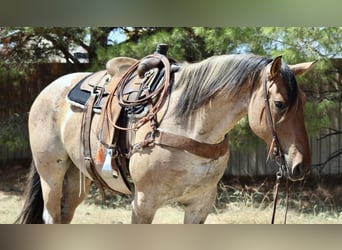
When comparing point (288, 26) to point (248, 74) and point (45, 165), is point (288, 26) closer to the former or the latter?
point (248, 74)

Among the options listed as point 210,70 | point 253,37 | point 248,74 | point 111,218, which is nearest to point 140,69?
point 210,70

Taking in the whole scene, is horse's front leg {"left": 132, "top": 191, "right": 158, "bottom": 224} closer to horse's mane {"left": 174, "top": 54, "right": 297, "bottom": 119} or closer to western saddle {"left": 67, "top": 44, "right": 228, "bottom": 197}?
western saddle {"left": 67, "top": 44, "right": 228, "bottom": 197}

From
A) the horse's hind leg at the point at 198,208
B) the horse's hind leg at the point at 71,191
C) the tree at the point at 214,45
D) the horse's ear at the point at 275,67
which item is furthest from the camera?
the tree at the point at 214,45

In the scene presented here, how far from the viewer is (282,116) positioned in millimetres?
1306

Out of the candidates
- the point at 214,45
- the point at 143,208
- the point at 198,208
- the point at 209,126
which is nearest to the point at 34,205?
the point at 143,208

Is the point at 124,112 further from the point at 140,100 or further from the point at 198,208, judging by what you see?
the point at 198,208

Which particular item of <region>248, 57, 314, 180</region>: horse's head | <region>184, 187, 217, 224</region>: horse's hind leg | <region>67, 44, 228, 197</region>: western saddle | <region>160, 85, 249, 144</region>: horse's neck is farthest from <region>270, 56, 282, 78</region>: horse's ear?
<region>184, 187, 217, 224</region>: horse's hind leg

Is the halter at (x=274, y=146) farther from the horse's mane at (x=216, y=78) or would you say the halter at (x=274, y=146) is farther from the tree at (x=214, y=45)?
the tree at (x=214, y=45)

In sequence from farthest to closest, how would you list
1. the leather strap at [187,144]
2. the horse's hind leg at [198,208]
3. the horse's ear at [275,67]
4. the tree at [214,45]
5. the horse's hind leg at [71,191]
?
the tree at [214,45]
the horse's hind leg at [71,191]
the horse's hind leg at [198,208]
the leather strap at [187,144]
the horse's ear at [275,67]

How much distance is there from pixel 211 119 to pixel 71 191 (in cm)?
73

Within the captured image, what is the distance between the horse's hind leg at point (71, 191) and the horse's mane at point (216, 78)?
621mm

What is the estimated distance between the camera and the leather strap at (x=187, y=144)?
136 cm

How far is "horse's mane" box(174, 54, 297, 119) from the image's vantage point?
1315 millimetres

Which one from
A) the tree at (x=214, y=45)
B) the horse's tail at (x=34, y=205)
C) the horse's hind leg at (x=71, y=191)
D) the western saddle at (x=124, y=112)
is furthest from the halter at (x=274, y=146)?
the horse's tail at (x=34, y=205)
